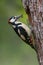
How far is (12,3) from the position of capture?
64.6 feet

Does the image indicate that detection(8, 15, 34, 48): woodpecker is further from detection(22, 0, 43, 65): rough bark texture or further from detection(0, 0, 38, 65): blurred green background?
detection(0, 0, 38, 65): blurred green background

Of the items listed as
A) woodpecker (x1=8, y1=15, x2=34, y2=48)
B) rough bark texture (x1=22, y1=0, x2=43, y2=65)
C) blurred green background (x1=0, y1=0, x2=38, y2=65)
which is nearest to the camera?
rough bark texture (x1=22, y1=0, x2=43, y2=65)

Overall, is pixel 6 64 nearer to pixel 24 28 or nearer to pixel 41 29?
pixel 24 28

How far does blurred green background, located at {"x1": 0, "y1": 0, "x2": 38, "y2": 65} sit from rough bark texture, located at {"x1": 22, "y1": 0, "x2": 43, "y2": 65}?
8.43 m

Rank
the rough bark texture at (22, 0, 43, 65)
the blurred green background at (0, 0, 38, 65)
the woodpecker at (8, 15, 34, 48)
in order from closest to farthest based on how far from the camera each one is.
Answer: the rough bark texture at (22, 0, 43, 65) < the woodpecker at (8, 15, 34, 48) < the blurred green background at (0, 0, 38, 65)

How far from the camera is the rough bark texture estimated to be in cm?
1002

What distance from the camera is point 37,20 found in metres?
10.1

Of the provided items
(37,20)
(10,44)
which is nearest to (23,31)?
(37,20)

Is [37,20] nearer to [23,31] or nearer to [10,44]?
[23,31]

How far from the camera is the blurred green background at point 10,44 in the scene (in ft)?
62.9

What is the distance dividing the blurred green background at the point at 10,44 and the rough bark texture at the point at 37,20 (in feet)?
27.7

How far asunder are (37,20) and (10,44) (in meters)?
10.5

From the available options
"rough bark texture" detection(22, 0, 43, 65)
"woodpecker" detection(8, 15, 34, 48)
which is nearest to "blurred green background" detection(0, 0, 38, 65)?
"woodpecker" detection(8, 15, 34, 48)

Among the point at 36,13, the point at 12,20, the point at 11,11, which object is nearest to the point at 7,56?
the point at 11,11
